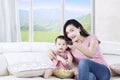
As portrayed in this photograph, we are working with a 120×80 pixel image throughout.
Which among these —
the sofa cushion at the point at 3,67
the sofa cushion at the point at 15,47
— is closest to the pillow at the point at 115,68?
the sofa cushion at the point at 15,47

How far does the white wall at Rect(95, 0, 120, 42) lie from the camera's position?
3.48m

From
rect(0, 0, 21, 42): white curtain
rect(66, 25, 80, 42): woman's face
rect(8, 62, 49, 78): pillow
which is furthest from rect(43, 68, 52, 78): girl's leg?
rect(0, 0, 21, 42): white curtain

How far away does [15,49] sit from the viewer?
2707mm

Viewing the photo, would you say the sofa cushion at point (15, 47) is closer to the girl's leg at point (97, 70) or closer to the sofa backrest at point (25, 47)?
the sofa backrest at point (25, 47)

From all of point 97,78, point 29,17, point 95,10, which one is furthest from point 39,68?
point 95,10

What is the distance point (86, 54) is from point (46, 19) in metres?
1.73

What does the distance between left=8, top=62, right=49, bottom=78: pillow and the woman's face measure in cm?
39

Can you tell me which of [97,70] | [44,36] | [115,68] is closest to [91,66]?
[97,70]

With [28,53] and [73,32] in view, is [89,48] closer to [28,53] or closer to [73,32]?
[73,32]

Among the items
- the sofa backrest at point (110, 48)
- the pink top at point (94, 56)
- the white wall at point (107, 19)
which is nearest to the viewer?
the pink top at point (94, 56)

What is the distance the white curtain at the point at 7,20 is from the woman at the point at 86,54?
1.12 meters

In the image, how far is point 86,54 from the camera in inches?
91.9

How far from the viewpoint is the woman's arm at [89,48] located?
2295mm

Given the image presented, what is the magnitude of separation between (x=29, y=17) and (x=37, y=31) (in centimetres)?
30
